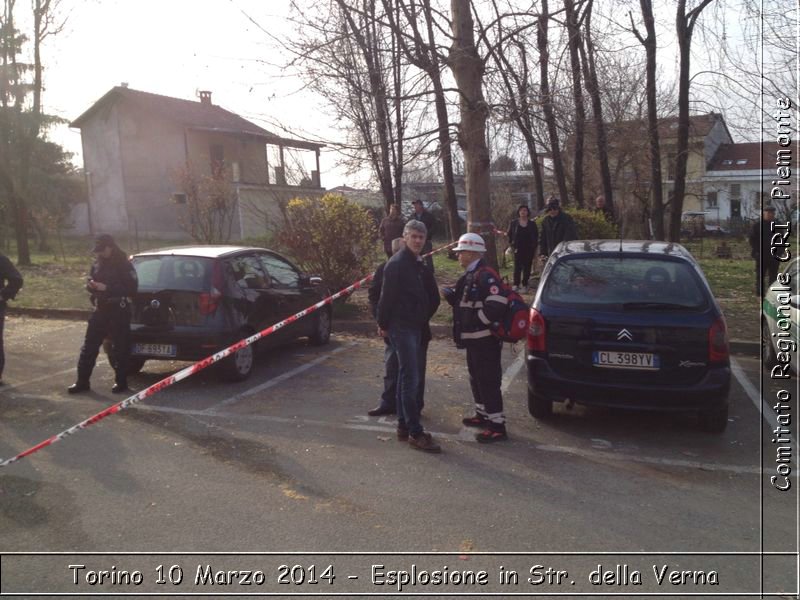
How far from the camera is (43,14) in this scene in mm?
21797

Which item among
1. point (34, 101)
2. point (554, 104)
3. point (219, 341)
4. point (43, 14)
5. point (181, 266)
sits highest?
point (43, 14)

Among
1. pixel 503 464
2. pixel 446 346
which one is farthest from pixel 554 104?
pixel 503 464

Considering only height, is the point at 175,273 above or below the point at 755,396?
above

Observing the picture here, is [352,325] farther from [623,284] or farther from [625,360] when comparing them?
[625,360]

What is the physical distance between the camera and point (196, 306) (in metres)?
7.19

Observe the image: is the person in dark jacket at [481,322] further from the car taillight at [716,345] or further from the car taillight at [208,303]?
the car taillight at [208,303]

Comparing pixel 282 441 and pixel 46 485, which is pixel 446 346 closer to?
pixel 282 441

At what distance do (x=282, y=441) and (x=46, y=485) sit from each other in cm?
176

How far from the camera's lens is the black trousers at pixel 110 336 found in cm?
700

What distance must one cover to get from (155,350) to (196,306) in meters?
0.67

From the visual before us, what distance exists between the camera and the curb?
8.79m

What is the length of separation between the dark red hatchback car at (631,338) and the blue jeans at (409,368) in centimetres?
108

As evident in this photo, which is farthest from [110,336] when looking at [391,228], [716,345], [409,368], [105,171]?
[105,171]

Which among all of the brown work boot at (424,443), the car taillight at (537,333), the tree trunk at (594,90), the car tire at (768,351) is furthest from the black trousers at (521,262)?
the brown work boot at (424,443)
